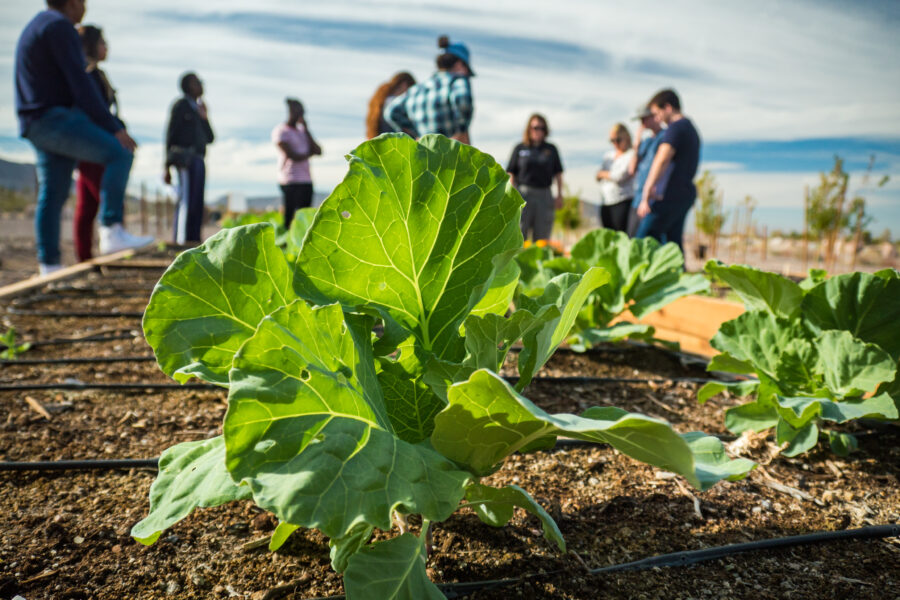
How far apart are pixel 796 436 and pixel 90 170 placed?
4.51 metres

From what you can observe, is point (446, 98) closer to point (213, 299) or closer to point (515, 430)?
point (213, 299)

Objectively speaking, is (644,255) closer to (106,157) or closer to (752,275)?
(752,275)

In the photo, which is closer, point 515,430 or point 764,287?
point 515,430

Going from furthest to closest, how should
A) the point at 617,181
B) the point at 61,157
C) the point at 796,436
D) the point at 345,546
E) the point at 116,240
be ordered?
the point at 617,181
the point at 116,240
the point at 61,157
the point at 796,436
the point at 345,546

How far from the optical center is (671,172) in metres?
3.98

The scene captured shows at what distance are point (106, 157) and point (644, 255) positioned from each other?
11.0ft

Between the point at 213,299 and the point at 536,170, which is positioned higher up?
the point at 536,170

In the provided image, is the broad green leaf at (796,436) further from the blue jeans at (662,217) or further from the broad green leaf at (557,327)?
the blue jeans at (662,217)

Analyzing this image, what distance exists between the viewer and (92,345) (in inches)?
99.1

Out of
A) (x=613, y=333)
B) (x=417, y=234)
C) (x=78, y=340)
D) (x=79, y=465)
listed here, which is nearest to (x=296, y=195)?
(x=78, y=340)

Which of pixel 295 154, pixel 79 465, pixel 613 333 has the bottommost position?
pixel 79 465

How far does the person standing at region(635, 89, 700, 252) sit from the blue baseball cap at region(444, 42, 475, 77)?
140 cm

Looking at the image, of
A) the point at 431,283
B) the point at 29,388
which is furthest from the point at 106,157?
the point at 431,283

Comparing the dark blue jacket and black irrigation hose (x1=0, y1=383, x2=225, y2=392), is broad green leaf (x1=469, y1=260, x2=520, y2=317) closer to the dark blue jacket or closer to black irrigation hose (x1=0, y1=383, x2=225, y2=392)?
black irrigation hose (x1=0, y1=383, x2=225, y2=392)
